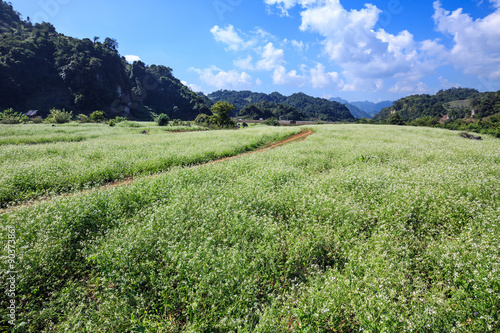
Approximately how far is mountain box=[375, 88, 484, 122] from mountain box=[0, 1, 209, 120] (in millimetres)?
152241

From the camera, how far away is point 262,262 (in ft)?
14.2

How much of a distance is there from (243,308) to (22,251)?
496 cm

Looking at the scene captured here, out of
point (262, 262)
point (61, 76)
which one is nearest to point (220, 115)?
point (262, 262)

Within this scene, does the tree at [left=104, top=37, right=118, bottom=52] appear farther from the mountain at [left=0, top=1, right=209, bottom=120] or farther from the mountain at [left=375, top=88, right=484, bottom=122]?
the mountain at [left=375, top=88, right=484, bottom=122]

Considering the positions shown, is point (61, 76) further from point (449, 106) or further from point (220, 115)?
point (449, 106)

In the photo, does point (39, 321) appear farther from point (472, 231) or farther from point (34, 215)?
point (472, 231)

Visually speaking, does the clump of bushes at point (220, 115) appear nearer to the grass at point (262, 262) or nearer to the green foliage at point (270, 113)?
A: the grass at point (262, 262)

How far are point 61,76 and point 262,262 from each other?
138 m

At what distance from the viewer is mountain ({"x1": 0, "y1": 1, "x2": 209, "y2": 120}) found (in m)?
85.4

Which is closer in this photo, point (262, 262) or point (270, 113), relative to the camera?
point (262, 262)

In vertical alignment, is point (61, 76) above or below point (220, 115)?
above

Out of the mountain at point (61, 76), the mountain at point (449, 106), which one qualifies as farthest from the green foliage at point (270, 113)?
the mountain at point (449, 106)

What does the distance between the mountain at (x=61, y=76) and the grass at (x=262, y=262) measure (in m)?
118

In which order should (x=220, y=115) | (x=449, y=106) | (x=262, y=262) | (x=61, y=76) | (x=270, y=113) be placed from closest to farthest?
(x=262, y=262) → (x=220, y=115) → (x=61, y=76) → (x=270, y=113) → (x=449, y=106)
